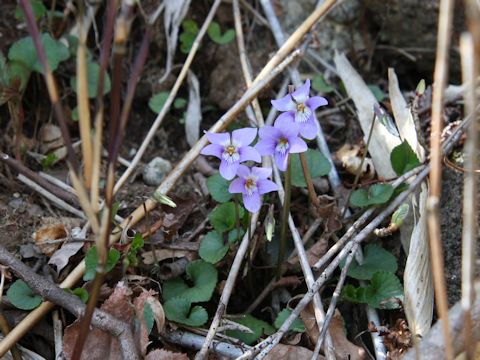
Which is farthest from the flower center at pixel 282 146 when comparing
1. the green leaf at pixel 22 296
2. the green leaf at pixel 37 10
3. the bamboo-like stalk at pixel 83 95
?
the green leaf at pixel 37 10

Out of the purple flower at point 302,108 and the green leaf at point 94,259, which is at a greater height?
the purple flower at point 302,108

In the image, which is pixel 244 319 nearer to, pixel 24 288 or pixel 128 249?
pixel 128 249

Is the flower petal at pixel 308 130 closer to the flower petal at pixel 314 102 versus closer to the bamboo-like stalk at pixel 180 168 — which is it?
the flower petal at pixel 314 102

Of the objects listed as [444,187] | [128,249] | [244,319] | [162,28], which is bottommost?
[244,319]

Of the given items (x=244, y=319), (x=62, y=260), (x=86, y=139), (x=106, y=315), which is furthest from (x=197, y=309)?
(x=86, y=139)

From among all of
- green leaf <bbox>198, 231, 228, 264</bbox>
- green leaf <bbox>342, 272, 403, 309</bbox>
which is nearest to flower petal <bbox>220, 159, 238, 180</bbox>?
green leaf <bbox>198, 231, 228, 264</bbox>
